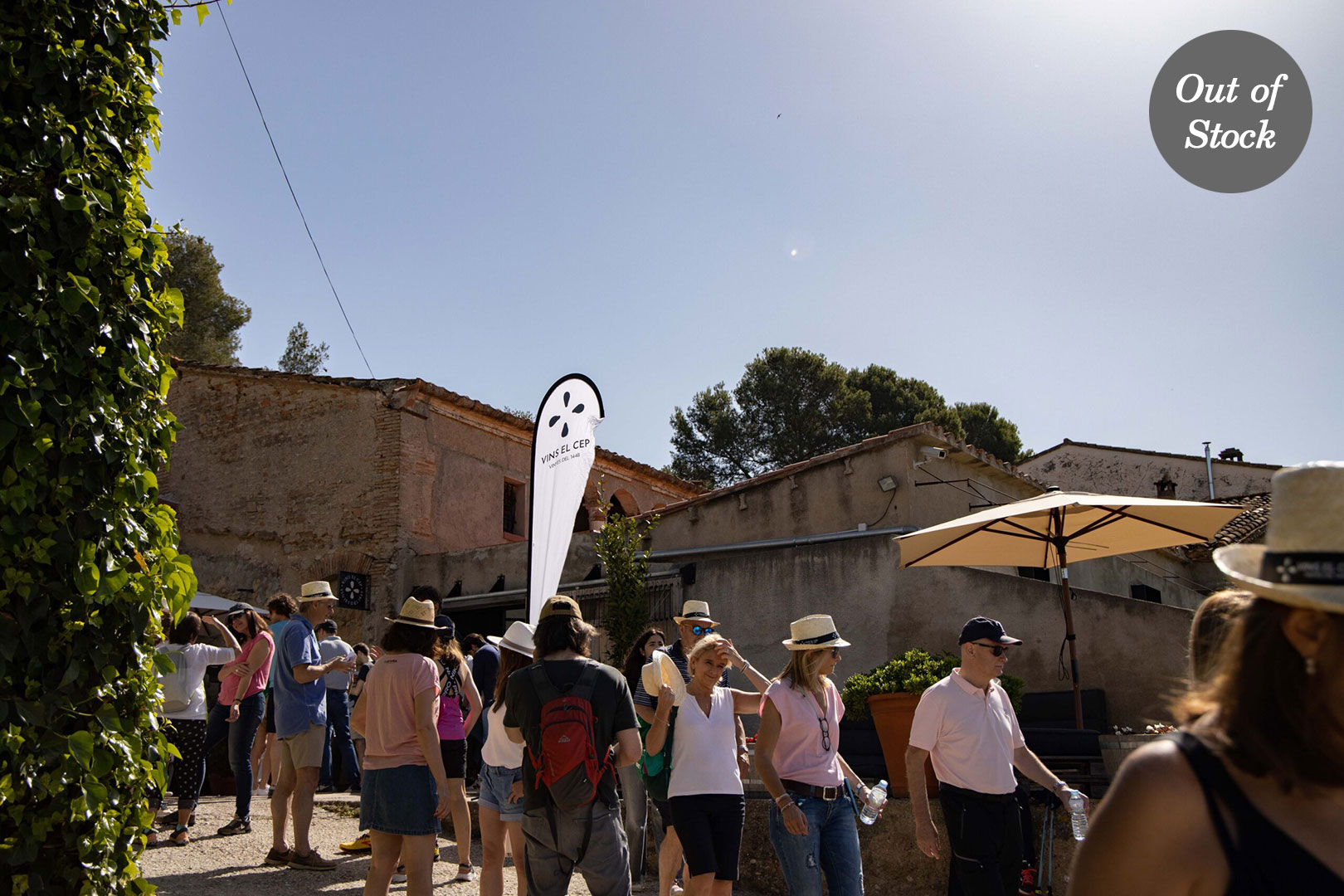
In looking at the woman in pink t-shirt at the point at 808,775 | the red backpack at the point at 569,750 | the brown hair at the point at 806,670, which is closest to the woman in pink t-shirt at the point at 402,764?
the red backpack at the point at 569,750

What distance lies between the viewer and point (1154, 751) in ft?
5.55

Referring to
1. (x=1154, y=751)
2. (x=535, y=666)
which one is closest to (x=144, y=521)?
(x=535, y=666)

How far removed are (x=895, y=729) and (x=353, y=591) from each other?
1277 centimetres

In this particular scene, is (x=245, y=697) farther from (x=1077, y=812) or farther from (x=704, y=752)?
(x=1077, y=812)

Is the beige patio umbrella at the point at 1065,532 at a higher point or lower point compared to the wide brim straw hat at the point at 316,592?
higher

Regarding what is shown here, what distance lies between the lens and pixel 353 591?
1858 cm

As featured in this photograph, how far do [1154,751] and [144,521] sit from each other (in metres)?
3.96

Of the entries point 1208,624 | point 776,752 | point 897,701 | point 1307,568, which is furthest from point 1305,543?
point 897,701

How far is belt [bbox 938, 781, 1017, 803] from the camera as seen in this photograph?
17.3 feet

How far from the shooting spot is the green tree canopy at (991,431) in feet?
130

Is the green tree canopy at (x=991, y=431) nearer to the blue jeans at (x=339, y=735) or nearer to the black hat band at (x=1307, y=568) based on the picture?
the blue jeans at (x=339, y=735)

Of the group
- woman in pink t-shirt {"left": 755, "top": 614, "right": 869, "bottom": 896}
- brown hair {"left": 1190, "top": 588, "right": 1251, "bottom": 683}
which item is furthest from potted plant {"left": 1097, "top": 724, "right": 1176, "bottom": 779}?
brown hair {"left": 1190, "top": 588, "right": 1251, "bottom": 683}

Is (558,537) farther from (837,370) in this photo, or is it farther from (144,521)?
(837,370)

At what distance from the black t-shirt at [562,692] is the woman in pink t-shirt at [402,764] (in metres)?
0.94
